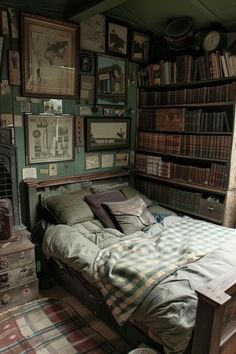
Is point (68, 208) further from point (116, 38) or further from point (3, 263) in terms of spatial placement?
point (116, 38)

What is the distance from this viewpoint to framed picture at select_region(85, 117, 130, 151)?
2924mm

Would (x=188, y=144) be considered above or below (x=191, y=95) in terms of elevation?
below

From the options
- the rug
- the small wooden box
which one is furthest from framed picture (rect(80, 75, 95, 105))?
the rug

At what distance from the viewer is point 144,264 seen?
5.90 feet

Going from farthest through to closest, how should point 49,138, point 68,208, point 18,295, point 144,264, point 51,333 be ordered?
point 49,138
point 68,208
point 18,295
point 51,333
point 144,264

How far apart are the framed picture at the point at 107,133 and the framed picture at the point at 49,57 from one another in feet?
1.26

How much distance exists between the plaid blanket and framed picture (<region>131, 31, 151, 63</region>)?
1916 millimetres

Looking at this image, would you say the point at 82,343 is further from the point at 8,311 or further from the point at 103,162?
the point at 103,162

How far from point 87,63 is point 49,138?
32.9 inches

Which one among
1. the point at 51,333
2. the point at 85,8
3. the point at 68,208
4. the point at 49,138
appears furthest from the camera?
the point at 49,138

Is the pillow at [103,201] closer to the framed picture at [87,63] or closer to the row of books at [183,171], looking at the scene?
the row of books at [183,171]

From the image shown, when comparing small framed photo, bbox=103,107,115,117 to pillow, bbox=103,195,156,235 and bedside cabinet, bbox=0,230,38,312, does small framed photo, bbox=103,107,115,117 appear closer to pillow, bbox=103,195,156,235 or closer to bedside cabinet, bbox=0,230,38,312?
pillow, bbox=103,195,156,235

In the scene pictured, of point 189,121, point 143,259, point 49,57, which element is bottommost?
point 143,259

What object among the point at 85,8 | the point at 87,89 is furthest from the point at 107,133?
the point at 85,8
